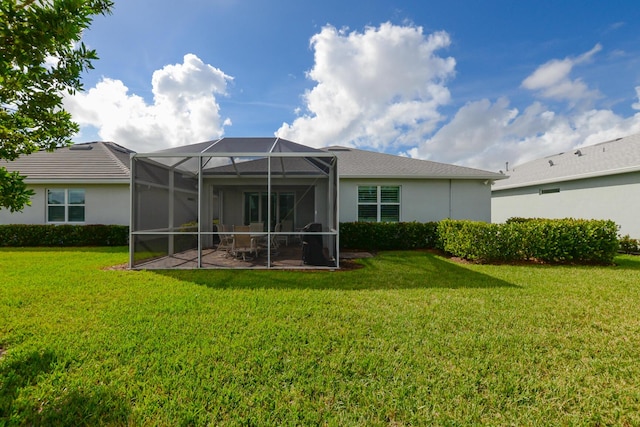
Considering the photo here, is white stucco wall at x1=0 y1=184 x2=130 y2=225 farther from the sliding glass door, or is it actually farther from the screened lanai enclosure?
the sliding glass door

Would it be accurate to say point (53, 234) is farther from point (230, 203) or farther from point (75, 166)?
point (230, 203)

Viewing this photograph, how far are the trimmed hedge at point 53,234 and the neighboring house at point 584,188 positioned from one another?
20.7 metres

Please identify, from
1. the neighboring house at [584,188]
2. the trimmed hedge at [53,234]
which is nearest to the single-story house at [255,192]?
the trimmed hedge at [53,234]

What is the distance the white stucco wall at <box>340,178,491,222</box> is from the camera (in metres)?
11.3

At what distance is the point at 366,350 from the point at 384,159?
11.3 m

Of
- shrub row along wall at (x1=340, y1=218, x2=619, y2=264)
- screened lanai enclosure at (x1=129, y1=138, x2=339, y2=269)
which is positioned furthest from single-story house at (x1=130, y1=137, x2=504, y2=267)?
A: shrub row along wall at (x1=340, y1=218, x2=619, y2=264)

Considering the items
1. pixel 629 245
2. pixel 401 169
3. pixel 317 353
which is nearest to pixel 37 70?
pixel 317 353

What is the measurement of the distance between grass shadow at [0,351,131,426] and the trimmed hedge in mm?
10136

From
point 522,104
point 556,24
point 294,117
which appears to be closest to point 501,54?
point 556,24

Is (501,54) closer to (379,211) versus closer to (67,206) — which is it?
(379,211)

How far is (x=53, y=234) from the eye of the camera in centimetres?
1076

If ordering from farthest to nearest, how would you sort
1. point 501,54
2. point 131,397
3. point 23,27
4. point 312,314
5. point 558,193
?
1. point 558,193
2. point 501,54
3. point 312,314
4. point 131,397
5. point 23,27

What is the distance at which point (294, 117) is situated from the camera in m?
13.1

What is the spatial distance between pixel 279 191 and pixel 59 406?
10.8m
